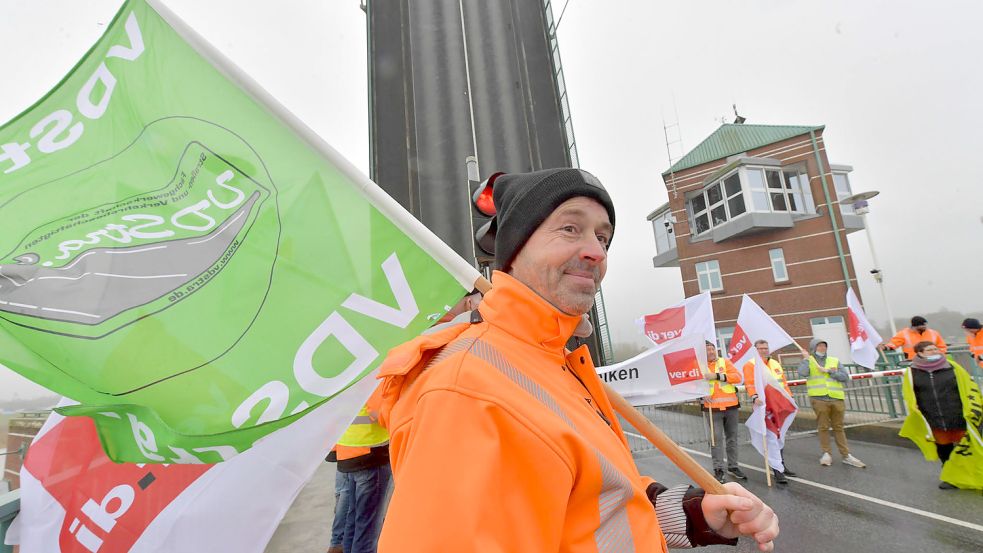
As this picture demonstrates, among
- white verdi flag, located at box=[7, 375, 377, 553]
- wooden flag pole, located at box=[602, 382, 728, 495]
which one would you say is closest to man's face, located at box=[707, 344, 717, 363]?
wooden flag pole, located at box=[602, 382, 728, 495]

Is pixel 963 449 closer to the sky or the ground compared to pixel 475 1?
closer to the ground

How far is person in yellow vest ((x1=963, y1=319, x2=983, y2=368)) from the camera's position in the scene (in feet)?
23.7

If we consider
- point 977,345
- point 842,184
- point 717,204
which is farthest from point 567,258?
point 842,184

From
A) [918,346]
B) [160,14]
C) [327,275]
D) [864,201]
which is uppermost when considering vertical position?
[864,201]

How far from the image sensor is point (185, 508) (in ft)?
4.12

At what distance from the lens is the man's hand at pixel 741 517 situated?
3.98 feet

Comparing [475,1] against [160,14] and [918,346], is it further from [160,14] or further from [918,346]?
[918,346]

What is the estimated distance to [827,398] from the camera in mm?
6375

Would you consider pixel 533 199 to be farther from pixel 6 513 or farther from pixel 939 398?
pixel 939 398

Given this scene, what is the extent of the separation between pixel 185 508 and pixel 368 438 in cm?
220

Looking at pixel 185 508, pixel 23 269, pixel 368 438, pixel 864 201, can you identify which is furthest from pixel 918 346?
pixel 864 201

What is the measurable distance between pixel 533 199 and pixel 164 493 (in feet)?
4.56

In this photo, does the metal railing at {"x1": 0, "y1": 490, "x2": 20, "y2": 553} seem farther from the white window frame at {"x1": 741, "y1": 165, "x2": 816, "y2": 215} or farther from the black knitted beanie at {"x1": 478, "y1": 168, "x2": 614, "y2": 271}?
the white window frame at {"x1": 741, "y1": 165, "x2": 816, "y2": 215}

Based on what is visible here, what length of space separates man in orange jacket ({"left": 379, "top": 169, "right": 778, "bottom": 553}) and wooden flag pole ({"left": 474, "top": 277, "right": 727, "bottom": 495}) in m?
0.04
